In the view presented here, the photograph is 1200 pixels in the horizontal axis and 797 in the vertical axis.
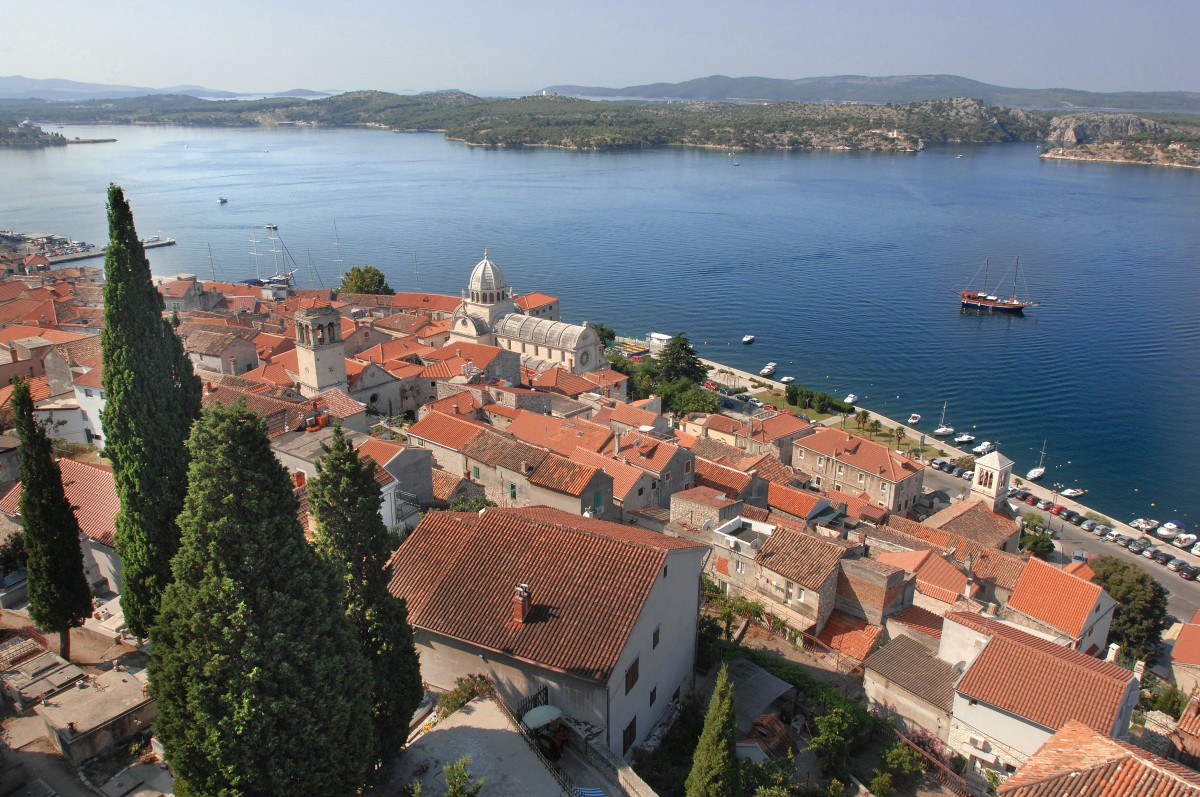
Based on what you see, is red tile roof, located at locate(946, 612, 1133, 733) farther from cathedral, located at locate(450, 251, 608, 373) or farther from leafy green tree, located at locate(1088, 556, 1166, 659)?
cathedral, located at locate(450, 251, 608, 373)

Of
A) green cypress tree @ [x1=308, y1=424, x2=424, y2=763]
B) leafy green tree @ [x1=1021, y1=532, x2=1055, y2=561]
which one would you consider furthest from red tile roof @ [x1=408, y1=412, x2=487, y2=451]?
leafy green tree @ [x1=1021, y1=532, x2=1055, y2=561]

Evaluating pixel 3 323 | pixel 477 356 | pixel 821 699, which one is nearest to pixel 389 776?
pixel 821 699

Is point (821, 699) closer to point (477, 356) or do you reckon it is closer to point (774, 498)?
point (774, 498)

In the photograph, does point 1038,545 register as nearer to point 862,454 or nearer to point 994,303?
point 862,454

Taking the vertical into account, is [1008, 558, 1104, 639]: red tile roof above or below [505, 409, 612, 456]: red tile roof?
below

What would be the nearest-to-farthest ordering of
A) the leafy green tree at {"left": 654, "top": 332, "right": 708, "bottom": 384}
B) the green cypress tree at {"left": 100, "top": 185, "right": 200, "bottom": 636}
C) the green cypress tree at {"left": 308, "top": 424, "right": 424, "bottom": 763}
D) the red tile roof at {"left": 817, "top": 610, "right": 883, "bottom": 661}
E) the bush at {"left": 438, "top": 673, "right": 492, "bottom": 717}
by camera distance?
the green cypress tree at {"left": 308, "top": 424, "right": 424, "bottom": 763} < the bush at {"left": 438, "top": 673, "right": 492, "bottom": 717} < the green cypress tree at {"left": 100, "top": 185, "right": 200, "bottom": 636} < the red tile roof at {"left": 817, "top": 610, "right": 883, "bottom": 661} < the leafy green tree at {"left": 654, "top": 332, "right": 708, "bottom": 384}

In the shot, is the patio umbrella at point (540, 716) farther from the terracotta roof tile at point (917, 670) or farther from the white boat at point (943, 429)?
the white boat at point (943, 429)
